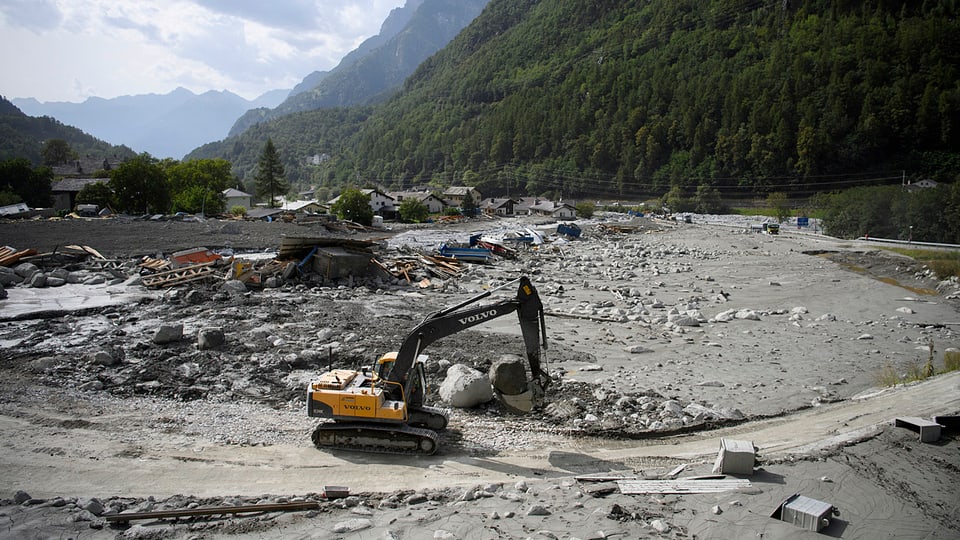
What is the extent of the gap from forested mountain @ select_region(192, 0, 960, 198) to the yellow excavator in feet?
332

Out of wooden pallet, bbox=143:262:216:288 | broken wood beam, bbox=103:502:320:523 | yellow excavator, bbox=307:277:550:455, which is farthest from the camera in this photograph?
wooden pallet, bbox=143:262:216:288

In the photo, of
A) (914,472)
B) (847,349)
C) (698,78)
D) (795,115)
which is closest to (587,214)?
(795,115)

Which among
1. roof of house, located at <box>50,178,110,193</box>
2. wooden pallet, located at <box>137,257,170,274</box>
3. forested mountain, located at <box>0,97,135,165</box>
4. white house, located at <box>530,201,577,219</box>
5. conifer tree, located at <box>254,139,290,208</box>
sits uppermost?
forested mountain, located at <box>0,97,135,165</box>

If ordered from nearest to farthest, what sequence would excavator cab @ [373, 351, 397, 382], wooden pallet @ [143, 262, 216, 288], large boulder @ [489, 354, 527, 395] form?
excavator cab @ [373, 351, 397, 382] < large boulder @ [489, 354, 527, 395] < wooden pallet @ [143, 262, 216, 288]

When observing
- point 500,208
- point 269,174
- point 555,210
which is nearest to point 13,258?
point 269,174

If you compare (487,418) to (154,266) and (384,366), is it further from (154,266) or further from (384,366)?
(154,266)

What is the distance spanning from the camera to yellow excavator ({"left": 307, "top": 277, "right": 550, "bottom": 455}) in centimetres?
855

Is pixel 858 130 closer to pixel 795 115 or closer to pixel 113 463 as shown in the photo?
pixel 795 115

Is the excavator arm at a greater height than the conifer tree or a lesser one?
lesser

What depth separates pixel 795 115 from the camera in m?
102

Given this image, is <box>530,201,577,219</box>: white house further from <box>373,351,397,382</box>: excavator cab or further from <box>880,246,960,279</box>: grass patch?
<box>373,351,397,382</box>: excavator cab

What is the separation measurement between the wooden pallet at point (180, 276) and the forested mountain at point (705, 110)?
99751 mm

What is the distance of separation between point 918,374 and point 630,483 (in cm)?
980

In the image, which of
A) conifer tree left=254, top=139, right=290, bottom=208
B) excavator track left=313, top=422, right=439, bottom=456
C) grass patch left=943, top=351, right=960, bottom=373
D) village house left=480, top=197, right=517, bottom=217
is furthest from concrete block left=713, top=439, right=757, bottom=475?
village house left=480, top=197, right=517, bottom=217
